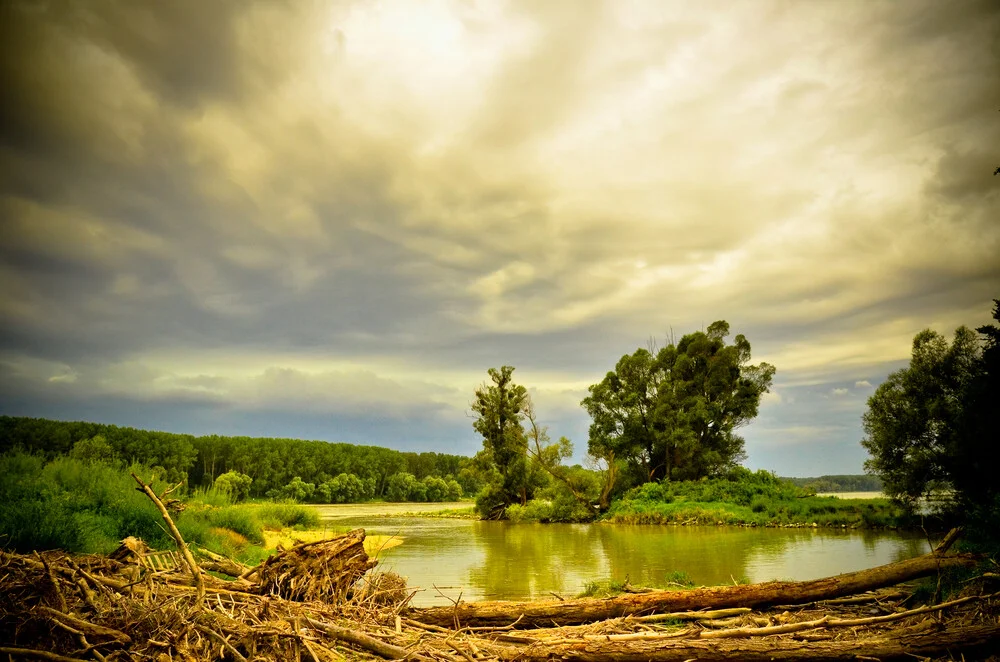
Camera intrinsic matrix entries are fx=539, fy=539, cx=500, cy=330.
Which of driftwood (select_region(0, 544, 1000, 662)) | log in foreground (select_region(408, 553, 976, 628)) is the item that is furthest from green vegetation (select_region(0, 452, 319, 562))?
log in foreground (select_region(408, 553, 976, 628))

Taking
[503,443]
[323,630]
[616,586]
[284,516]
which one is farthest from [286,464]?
[323,630]

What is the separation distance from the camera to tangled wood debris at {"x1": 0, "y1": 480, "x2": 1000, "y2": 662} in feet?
14.7

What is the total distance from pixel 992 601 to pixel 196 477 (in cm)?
12488

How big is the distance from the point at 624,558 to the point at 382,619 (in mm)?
14447

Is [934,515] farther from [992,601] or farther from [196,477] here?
[196,477]

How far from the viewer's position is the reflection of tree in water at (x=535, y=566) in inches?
531

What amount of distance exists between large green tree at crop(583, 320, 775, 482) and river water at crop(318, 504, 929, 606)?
12497 millimetres

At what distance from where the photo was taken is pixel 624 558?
19.3 meters

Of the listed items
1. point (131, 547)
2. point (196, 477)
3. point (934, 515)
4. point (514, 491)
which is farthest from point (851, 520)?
point (196, 477)

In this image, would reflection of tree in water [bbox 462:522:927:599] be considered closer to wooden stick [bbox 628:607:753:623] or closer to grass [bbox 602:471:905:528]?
grass [bbox 602:471:905:528]

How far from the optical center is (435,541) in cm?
2817

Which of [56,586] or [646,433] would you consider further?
[646,433]

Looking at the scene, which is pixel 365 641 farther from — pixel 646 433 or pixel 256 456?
pixel 256 456

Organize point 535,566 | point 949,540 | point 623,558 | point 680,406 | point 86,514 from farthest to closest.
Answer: point 680,406 < point 623,558 < point 535,566 < point 86,514 < point 949,540
